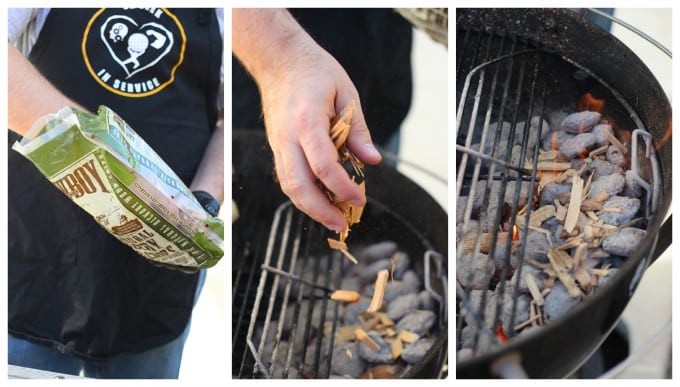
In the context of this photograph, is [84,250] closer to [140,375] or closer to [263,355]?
[140,375]

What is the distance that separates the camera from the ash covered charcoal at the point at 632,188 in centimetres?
151

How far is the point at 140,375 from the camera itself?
5.55 feet

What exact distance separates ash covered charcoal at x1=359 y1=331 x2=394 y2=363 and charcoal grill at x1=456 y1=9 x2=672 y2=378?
0.27 m

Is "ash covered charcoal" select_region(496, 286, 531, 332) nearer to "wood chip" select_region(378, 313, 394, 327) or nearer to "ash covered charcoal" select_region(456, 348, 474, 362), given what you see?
"ash covered charcoal" select_region(456, 348, 474, 362)

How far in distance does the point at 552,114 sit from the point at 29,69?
1090 mm

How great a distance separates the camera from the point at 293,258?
183 cm

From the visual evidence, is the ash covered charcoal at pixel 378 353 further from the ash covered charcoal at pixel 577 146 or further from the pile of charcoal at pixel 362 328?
the ash covered charcoal at pixel 577 146

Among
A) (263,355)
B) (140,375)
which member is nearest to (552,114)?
(263,355)

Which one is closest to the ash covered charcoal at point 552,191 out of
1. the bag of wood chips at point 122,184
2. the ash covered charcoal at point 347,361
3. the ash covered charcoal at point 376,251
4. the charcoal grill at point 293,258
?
the charcoal grill at point 293,258

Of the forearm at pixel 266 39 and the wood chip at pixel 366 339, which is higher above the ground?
the forearm at pixel 266 39

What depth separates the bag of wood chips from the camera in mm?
1375

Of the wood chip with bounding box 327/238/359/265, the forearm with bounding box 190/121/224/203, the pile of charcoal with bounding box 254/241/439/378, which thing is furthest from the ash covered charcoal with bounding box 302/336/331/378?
the forearm with bounding box 190/121/224/203

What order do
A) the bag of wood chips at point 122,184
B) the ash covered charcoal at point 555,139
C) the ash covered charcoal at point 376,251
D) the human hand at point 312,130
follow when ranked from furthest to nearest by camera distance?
the ash covered charcoal at point 376,251 → the ash covered charcoal at point 555,139 → the human hand at point 312,130 → the bag of wood chips at point 122,184

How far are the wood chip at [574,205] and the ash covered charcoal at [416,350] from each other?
1.38 feet
